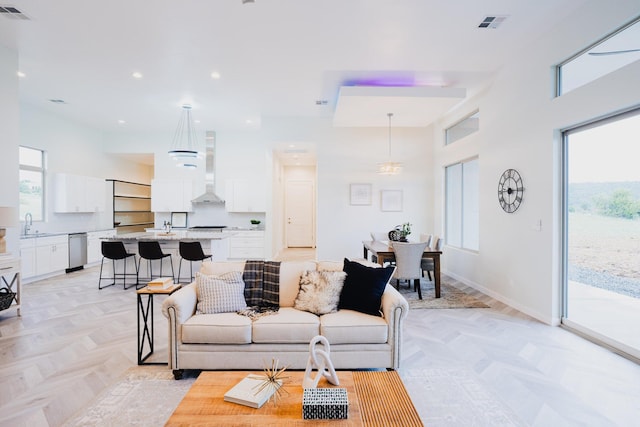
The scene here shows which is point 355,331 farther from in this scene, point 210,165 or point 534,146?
point 210,165

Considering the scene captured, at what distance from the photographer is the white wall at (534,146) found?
126 inches

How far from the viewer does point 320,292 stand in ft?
9.55

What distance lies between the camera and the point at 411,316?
13.6 feet

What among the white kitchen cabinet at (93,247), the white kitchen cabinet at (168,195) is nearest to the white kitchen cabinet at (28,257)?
the white kitchen cabinet at (93,247)

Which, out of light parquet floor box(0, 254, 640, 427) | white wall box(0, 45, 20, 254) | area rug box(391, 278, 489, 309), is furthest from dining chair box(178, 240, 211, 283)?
area rug box(391, 278, 489, 309)

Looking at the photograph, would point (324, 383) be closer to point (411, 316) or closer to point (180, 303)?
point (180, 303)

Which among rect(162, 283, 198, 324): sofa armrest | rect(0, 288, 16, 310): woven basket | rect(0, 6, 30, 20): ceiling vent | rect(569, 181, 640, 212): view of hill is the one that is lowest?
rect(0, 288, 16, 310): woven basket

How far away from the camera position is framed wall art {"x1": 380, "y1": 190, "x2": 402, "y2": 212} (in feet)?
24.8

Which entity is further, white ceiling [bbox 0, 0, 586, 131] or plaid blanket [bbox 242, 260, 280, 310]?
white ceiling [bbox 0, 0, 586, 131]

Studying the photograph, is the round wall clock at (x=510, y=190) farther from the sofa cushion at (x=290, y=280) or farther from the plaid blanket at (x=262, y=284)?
the plaid blanket at (x=262, y=284)

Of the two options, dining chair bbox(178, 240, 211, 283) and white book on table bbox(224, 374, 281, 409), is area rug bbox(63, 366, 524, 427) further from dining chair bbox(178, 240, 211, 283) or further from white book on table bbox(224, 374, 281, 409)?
dining chair bbox(178, 240, 211, 283)

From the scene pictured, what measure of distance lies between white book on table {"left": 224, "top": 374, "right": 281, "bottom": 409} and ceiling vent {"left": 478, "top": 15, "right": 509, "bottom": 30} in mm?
4085

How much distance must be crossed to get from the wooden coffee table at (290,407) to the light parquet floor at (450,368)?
59 centimetres

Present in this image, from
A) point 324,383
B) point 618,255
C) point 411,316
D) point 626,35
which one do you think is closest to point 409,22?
point 626,35
